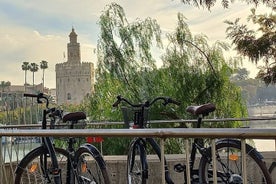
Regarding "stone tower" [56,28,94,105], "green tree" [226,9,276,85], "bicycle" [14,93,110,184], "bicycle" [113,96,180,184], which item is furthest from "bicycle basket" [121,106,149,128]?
"stone tower" [56,28,94,105]

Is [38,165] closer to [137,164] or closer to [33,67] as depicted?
[137,164]

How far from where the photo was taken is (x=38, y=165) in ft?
10.8

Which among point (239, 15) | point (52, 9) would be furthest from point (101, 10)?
point (239, 15)

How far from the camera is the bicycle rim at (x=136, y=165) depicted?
309cm

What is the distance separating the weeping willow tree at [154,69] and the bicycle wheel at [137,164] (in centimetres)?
666

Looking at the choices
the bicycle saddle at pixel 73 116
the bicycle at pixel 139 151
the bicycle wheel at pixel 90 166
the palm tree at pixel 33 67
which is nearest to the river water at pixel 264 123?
the bicycle at pixel 139 151

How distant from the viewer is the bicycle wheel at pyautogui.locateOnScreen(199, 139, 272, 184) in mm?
2643

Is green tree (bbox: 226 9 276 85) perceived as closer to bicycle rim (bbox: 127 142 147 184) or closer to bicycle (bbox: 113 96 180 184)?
bicycle (bbox: 113 96 180 184)

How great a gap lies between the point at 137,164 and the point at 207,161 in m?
0.57

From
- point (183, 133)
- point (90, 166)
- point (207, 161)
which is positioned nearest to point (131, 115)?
point (90, 166)

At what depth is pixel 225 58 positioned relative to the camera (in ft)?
35.6

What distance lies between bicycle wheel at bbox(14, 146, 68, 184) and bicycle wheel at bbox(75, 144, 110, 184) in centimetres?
23

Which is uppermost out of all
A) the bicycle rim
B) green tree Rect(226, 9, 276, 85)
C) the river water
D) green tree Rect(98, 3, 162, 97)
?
green tree Rect(98, 3, 162, 97)

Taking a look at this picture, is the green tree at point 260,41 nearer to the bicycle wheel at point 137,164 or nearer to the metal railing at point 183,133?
the bicycle wheel at point 137,164
